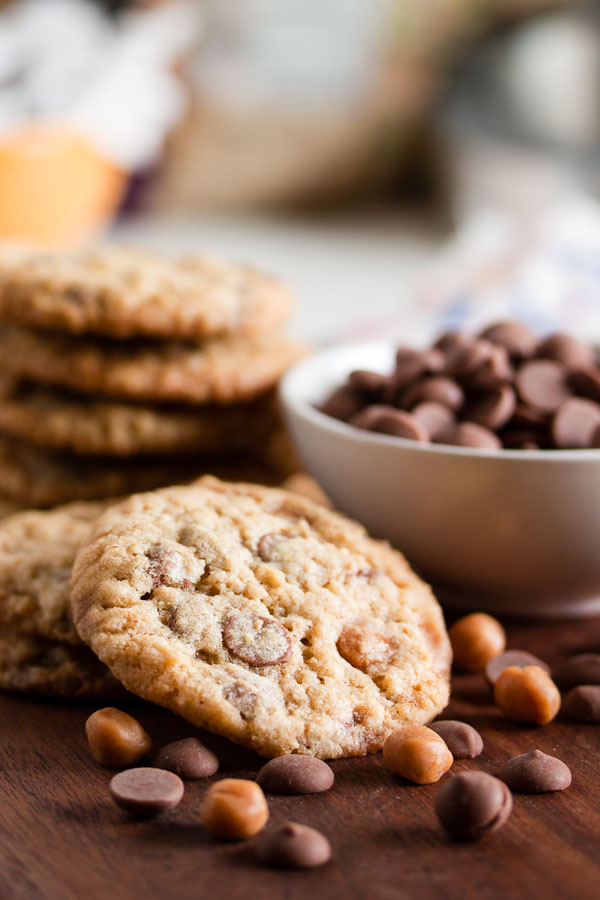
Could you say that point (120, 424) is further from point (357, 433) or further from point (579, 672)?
point (579, 672)

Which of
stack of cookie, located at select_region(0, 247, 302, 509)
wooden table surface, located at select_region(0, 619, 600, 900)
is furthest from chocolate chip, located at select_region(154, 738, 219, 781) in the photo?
stack of cookie, located at select_region(0, 247, 302, 509)

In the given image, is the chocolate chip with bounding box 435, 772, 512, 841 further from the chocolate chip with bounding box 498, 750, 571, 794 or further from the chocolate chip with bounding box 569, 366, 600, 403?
the chocolate chip with bounding box 569, 366, 600, 403

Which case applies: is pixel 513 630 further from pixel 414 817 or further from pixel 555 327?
pixel 555 327

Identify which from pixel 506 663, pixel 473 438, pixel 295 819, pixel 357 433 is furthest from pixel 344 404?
pixel 295 819

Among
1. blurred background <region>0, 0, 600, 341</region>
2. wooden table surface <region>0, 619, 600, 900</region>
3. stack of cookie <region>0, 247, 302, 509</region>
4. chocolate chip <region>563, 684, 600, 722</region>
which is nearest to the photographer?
wooden table surface <region>0, 619, 600, 900</region>

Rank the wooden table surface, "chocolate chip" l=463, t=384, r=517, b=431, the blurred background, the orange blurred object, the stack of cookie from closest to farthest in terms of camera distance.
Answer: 1. the wooden table surface
2. "chocolate chip" l=463, t=384, r=517, b=431
3. the stack of cookie
4. the orange blurred object
5. the blurred background

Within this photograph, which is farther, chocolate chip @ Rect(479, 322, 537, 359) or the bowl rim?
chocolate chip @ Rect(479, 322, 537, 359)

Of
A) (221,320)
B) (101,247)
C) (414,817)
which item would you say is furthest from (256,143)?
(414,817)
